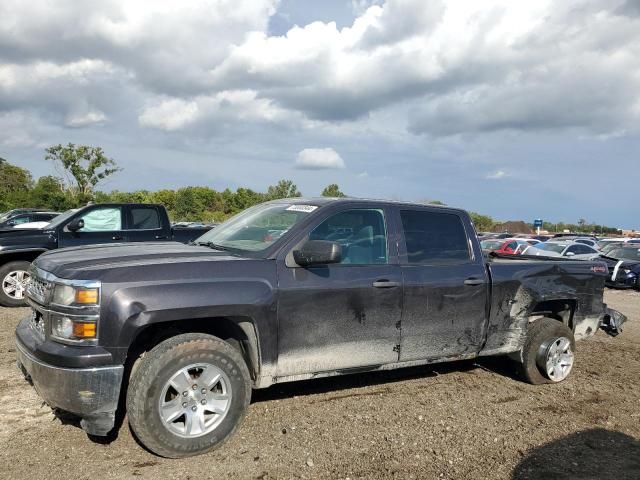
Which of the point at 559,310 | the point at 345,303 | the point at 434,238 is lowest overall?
the point at 559,310

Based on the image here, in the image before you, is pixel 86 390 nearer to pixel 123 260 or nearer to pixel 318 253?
pixel 123 260

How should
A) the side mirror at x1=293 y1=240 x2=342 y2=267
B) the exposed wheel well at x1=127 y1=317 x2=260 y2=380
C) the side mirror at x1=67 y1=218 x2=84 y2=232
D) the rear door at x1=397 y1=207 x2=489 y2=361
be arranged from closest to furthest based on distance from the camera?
the exposed wheel well at x1=127 y1=317 x2=260 y2=380, the side mirror at x1=293 y1=240 x2=342 y2=267, the rear door at x1=397 y1=207 x2=489 y2=361, the side mirror at x1=67 y1=218 x2=84 y2=232

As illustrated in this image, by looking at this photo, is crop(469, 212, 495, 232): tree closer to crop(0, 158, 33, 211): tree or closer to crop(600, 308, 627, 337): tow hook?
crop(0, 158, 33, 211): tree

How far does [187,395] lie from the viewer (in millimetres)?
3635

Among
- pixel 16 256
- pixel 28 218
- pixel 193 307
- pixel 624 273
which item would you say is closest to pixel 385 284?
pixel 193 307

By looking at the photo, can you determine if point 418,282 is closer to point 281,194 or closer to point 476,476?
point 476,476

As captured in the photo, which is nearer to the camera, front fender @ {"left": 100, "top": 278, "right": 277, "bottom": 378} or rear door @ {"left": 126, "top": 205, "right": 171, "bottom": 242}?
front fender @ {"left": 100, "top": 278, "right": 277, "bottom": 378}

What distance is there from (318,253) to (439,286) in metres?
1.38

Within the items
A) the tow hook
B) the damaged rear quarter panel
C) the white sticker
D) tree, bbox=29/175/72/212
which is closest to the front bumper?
the white sticker

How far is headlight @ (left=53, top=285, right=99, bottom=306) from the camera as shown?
134 inches

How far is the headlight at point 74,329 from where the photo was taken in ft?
11.1

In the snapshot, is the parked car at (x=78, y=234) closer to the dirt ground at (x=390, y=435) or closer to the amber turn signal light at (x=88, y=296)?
the dirt ground at (x=390, y=435)

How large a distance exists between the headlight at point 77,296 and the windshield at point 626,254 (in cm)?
1823

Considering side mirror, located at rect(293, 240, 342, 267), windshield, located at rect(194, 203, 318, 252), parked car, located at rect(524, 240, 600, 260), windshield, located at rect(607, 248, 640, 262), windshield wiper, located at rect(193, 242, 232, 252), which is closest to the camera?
side mirror, located at rect(293, 240, 342, 267)
